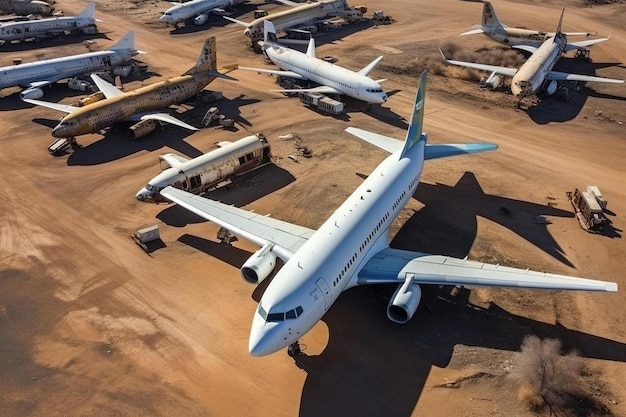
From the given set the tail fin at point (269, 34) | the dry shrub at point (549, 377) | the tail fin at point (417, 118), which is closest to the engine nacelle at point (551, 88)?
the tail fin at point (417, 118)

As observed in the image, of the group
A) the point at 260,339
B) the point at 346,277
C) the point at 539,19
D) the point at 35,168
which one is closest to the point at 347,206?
the point at 346,277

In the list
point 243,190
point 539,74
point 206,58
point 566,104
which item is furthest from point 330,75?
point 566,104

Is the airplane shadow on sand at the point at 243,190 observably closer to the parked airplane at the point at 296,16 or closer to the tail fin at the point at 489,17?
the parked airplane at the point at 296,16

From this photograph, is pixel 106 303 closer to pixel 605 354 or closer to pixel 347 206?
pixel 347 206

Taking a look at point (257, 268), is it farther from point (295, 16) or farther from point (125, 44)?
point (295, 16)

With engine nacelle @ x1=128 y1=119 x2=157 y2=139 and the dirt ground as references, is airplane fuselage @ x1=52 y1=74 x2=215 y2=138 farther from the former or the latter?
the dirt ground

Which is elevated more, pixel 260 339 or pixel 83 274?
pixel 260 339

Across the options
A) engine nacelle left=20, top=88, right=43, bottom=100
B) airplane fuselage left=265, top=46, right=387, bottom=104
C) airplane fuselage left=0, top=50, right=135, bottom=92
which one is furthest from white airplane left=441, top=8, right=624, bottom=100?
engine nacelle left=20, top=88, right=43, bottom=100

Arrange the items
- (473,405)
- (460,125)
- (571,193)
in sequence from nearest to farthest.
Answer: (473,405)
(571,193)
(460,125)
